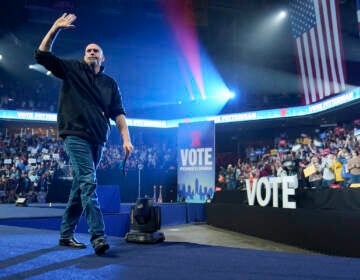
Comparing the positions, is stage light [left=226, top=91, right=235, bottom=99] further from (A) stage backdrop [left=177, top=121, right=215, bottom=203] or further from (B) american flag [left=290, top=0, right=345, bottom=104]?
(A) stage backdrop [left=177, top=121, right=215, bottom=203]

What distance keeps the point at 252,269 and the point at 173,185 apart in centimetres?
1372

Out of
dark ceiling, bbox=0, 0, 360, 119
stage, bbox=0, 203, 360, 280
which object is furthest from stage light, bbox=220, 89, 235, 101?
stage, bbox=0, 203, 360, 280

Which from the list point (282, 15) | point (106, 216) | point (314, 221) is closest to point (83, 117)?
point (106, 216)

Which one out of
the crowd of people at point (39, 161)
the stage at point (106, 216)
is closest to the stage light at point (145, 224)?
the stage at point (106, 216)

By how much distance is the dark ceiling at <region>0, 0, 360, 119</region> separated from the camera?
16984 millimetres

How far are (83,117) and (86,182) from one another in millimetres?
417

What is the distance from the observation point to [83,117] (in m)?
2.37

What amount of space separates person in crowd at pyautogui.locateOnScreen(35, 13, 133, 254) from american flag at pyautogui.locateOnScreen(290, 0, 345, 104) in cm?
1198

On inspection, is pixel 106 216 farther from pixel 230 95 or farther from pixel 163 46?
pixel 163 46

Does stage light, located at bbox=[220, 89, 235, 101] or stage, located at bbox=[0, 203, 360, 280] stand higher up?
stage light, located at bbox=[220, 89, 235, 101]

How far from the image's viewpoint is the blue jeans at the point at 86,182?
2.28 metres

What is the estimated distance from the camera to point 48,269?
1734mm

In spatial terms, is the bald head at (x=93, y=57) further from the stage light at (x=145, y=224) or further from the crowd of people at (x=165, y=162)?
the crowd of people at (x=165, y=162)

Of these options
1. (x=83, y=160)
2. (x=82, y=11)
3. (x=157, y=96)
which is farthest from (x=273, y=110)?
(x=83, y=160)
